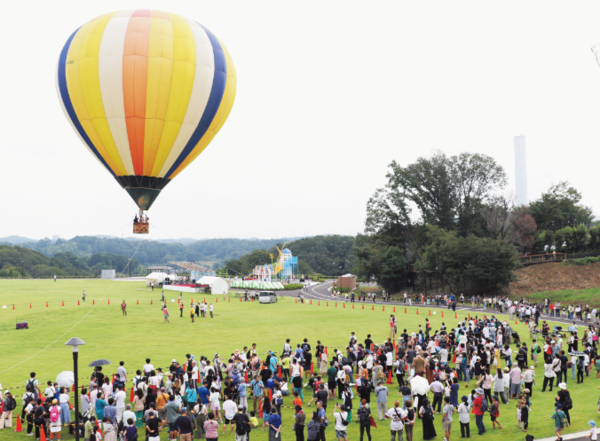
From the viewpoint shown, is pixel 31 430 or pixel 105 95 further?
pixel 105 95

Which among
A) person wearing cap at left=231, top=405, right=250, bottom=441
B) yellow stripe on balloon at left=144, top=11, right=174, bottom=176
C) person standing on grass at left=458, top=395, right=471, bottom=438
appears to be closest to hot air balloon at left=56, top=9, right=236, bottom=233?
yellow stripe on balloon at left=144, top=11, right=174, bottom=176

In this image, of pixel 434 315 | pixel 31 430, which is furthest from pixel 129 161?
pixel 434 315

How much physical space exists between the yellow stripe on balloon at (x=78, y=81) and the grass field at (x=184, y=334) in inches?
447

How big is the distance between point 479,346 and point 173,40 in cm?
1998

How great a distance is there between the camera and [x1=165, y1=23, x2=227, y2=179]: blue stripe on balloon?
24422 millimetres

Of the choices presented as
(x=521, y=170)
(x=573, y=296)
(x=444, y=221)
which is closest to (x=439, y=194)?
(x=444, y=221)

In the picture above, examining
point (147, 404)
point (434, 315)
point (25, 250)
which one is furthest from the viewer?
point (25, 250)

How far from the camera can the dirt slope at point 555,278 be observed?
50281 millimetres

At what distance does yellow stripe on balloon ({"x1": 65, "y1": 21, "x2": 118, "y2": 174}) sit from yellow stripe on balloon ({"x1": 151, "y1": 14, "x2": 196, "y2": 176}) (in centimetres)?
350

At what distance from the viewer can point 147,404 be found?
1312cm

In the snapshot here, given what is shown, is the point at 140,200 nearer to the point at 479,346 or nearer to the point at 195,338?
the point at 195,338

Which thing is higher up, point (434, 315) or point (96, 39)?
point (96, 39)

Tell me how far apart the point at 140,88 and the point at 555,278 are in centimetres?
4962

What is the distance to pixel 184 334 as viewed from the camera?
98.6 feet
